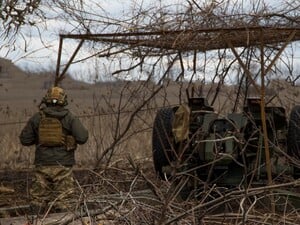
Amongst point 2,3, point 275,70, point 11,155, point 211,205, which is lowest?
point 11,155

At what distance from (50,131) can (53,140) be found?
0.12 meters

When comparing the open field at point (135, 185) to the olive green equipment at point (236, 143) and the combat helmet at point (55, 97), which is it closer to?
the olive green equipment at point (236, 143)

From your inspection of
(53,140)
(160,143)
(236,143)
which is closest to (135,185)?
(236,143)

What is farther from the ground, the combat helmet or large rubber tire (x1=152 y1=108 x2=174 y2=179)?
the combat helmet

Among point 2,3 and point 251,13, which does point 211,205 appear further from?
point 2,3

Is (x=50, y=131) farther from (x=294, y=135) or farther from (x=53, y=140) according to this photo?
(x=294, y=135)

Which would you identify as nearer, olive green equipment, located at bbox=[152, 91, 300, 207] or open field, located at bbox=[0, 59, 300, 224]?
open field, located at bbox=[0, 59, 300, 224]

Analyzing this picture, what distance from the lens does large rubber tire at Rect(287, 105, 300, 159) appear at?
9.80 m

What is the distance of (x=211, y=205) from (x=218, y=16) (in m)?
3.75

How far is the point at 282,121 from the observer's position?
1041cm

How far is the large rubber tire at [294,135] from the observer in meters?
9.80

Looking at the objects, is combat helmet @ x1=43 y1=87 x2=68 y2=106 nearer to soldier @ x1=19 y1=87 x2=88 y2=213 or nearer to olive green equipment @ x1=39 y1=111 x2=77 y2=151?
soldier @ x1=19 y1=87 x2=88 y2=213

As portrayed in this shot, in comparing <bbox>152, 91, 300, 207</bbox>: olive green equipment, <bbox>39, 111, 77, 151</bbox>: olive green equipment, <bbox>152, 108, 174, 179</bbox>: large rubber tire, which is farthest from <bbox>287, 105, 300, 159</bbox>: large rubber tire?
<bbox>39, 111, 77, 151</bbox>: olive green equipment

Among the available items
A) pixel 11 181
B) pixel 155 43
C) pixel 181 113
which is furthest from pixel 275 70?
pixel 11 181
